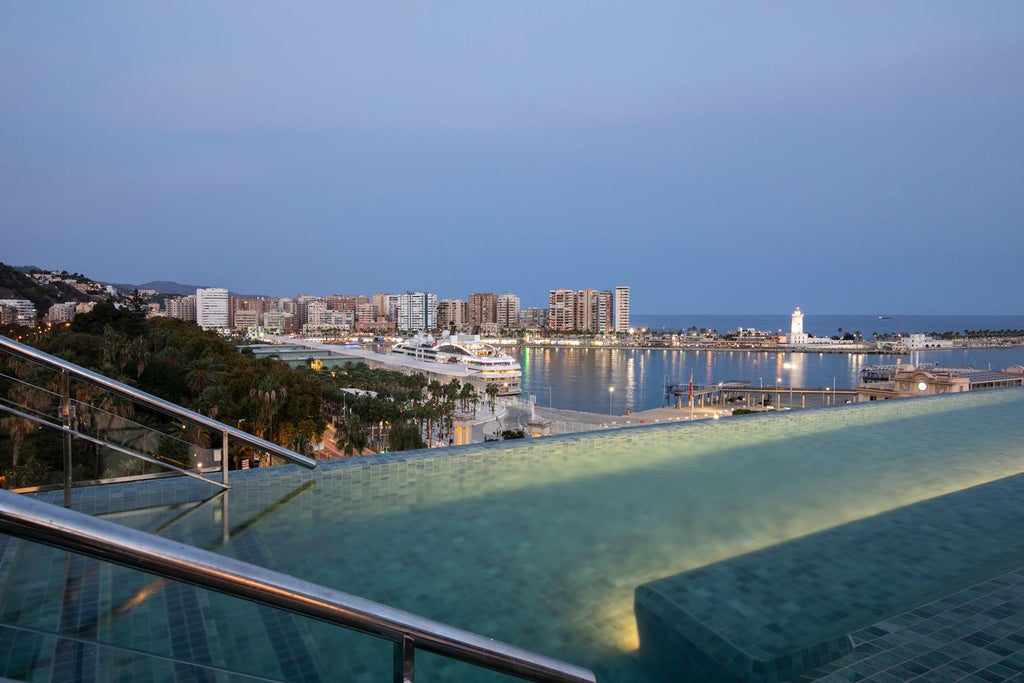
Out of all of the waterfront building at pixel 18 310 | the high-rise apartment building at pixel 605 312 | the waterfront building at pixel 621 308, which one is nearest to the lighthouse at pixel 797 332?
the waterfront building at pixel 621 308

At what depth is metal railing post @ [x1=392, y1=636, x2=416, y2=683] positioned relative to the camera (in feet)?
2.79

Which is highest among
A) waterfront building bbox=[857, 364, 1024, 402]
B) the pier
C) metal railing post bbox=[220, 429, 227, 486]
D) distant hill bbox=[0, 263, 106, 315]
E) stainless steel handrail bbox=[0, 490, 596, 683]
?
distant hill bbox=[0, 263, 106, 315]

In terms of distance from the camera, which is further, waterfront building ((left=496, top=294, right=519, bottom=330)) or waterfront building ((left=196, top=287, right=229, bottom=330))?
waterfront building ((left=496, top=294, right=519, bottom=330))

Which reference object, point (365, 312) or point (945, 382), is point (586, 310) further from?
point (945, 382)

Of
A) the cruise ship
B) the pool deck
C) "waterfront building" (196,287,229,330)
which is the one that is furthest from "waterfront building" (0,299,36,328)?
"waterfront building" (196,287,229,330)

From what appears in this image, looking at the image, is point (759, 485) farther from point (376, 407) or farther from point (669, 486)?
point (376, 407)

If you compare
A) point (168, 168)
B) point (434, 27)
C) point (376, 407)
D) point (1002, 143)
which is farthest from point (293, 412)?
point (1002, 143)

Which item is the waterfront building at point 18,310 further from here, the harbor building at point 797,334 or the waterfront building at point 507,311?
the waterfront building at point 507,311

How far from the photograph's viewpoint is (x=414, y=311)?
119875mm

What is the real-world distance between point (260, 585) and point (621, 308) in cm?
11438

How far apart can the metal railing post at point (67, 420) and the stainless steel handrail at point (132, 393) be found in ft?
0.70

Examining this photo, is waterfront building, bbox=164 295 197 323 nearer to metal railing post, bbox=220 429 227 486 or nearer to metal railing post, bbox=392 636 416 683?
metal railing post, bbox=220 429 227 486

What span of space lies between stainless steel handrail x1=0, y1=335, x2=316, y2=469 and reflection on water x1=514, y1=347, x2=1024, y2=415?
3249cm

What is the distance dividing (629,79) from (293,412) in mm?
35553
